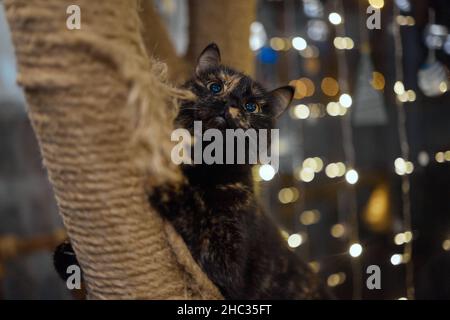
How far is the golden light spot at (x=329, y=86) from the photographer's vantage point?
2.05 m

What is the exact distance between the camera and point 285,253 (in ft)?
3.03

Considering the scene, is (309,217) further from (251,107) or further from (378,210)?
(251,107)

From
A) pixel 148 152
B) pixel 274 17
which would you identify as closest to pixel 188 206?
pixel 148 152

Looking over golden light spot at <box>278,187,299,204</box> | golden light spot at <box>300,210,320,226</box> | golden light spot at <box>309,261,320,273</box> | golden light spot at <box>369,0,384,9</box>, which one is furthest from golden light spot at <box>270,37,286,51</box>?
golden light spot at <box>309,261,320,273</box>

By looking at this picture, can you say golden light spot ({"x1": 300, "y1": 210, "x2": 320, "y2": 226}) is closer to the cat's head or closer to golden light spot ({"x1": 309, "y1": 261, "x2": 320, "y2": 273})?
golden light spot ({"x1": 309, "y1": 261, "x2": 320, "y2": 273})

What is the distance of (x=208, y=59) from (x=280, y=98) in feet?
0.57

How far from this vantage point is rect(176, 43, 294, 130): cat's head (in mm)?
778

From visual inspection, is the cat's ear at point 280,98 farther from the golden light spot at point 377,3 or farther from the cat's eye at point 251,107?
the golden light spot at point 377,3

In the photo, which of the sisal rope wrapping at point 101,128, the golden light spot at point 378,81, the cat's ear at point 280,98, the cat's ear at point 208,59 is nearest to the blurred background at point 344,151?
the golden light spot at point 378,81

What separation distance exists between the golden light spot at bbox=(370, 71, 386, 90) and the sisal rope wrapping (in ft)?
2.75

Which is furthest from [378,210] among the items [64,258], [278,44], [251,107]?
[64,258]

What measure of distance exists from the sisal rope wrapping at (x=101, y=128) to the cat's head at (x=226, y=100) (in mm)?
142
